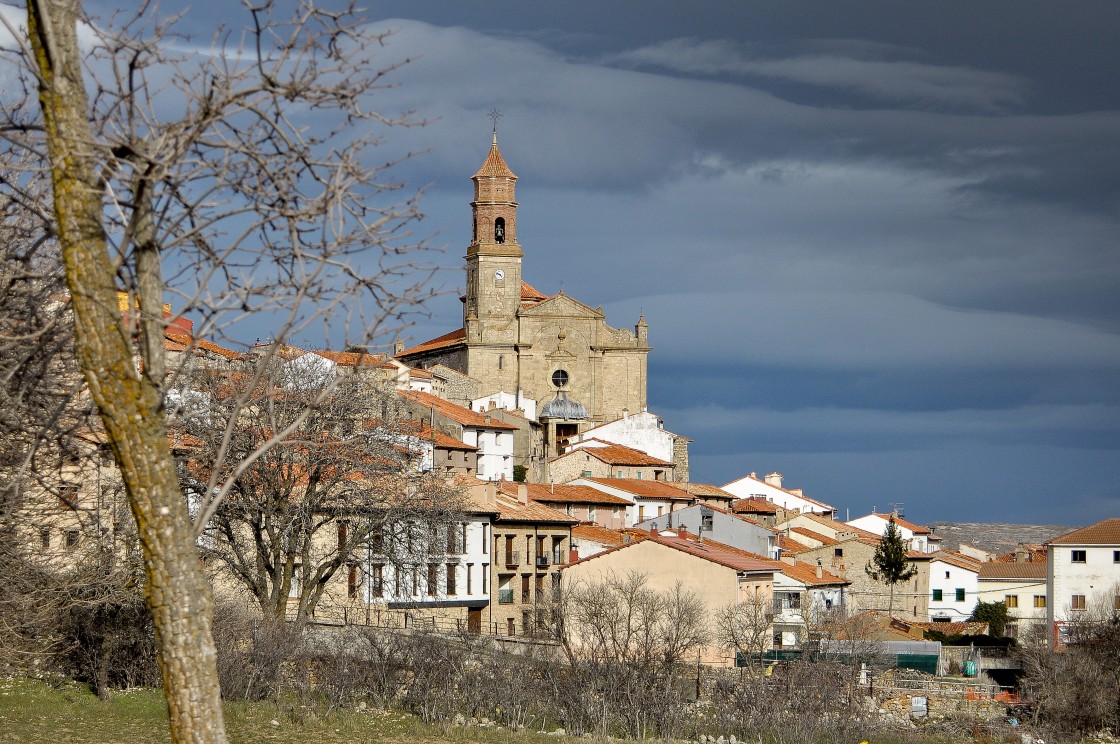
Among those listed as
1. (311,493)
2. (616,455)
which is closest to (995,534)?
(616,455)

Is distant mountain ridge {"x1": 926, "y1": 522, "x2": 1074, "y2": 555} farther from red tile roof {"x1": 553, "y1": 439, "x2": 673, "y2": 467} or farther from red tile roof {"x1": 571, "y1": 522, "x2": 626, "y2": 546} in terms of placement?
red tile roof {"x1": 571, "y1": 522, "x2": 626, "y2": 546}

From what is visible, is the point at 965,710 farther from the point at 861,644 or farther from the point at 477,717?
the point at 477,717

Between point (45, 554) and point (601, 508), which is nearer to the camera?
point (45, 554)

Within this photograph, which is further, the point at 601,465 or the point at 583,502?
the point at 601,465

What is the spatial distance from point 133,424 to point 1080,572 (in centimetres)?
6912

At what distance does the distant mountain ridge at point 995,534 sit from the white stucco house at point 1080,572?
42.4 meters

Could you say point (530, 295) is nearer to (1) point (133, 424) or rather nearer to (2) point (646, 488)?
(2) point (646, 488)

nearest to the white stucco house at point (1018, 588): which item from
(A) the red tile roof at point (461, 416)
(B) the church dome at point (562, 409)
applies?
(A) the red tile roof at point (461, 416)

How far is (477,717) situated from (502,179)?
3469 inches

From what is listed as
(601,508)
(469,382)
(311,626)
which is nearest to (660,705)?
(311,626)

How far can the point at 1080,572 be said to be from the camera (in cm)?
6981

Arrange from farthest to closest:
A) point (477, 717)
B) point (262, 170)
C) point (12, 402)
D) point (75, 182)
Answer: point (477, 717) < point (12, 402) < point (262, 170) < point (75, 182)

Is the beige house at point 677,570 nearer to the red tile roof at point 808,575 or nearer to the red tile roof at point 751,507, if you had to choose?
the red tile roof at point 808,575

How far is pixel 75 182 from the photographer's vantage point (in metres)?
7.45
